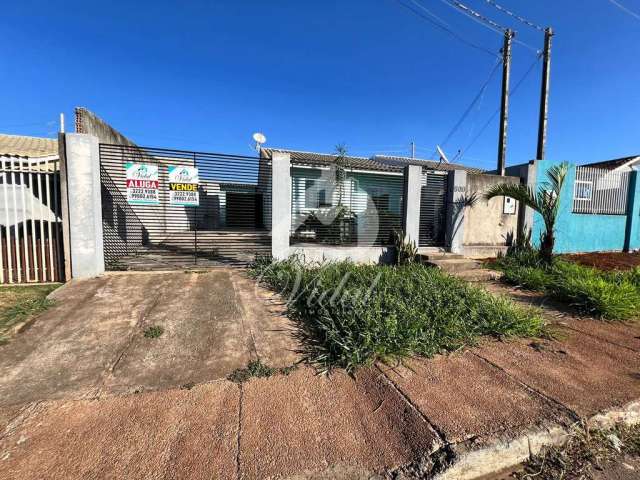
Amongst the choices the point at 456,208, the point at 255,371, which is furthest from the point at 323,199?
the point at 255,371

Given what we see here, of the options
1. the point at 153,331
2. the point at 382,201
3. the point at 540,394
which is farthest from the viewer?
the point at 382,201

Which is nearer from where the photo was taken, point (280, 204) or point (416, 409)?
point (416, 409)

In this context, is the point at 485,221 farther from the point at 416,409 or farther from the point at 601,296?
the point at 416,409

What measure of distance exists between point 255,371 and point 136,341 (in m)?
1.46

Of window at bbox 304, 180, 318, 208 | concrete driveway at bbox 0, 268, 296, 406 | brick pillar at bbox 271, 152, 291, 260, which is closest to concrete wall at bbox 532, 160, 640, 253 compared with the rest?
window at bbox 304, 180, 318, 208

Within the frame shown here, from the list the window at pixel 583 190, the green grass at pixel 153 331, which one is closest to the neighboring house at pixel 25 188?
the green grass at pixel 153 331

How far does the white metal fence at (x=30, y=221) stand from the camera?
16.4ft

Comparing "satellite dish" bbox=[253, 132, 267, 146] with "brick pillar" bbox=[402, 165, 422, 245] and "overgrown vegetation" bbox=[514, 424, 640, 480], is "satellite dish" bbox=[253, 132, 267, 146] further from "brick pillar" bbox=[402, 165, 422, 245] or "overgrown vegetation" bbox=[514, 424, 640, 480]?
"overgrown vegetation" bbox=[514, 424, 640, 480]

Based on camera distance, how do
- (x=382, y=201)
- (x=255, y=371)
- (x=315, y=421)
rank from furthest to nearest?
(x=382, y=201)
(x=255, y=371)
(x=315, y=421)

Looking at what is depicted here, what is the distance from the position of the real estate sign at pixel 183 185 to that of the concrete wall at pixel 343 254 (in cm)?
236

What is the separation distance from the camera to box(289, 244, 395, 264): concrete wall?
22.6 feet

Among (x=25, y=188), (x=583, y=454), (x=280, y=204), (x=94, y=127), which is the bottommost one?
(x=583, y=454)

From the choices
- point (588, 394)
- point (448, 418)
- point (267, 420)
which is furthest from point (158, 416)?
point (588, 394)

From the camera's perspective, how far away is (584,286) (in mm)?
4512
